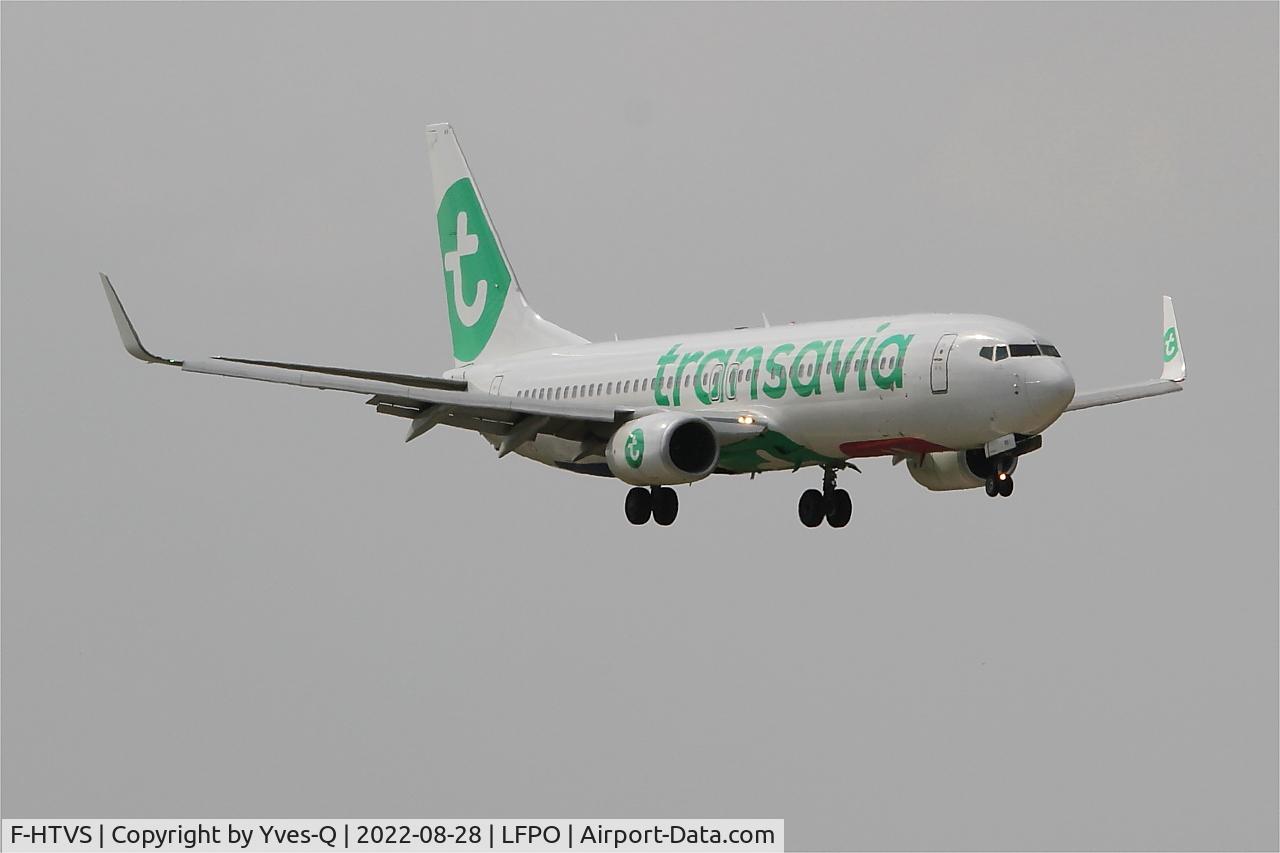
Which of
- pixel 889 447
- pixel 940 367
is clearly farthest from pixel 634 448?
pixel 940 367

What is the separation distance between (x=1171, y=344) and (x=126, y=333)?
77.5 feet

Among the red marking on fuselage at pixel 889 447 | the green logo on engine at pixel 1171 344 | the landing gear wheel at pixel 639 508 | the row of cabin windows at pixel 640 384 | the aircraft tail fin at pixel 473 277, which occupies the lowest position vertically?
the red marking on fuselage at pixel 889 447

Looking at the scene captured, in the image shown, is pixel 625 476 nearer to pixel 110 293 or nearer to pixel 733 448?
pixel 733 448

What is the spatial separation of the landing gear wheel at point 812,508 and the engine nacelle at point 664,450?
4.72 m

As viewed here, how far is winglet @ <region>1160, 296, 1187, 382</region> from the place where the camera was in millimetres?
60562

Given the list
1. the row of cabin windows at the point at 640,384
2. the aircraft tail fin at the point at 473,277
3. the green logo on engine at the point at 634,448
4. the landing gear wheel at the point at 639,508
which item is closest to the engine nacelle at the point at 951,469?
the row of cabin windows at the point at 640,384

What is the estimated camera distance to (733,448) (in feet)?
185

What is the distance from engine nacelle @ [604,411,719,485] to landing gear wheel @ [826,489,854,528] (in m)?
4.81

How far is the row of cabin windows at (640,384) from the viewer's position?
53875mm

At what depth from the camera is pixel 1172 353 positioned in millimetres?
60750

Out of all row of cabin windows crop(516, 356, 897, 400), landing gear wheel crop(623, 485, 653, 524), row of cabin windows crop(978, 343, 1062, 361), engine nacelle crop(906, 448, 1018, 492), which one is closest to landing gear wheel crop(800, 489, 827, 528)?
engine nacelle crop(906, 448, 1018, 492)

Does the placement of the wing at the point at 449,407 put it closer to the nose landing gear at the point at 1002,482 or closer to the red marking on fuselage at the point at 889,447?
the red marking on fuselage at the point at 889,447

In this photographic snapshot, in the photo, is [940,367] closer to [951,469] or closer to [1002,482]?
[1002,482]

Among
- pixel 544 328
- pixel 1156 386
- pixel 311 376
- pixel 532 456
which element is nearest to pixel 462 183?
pixel 544 328
